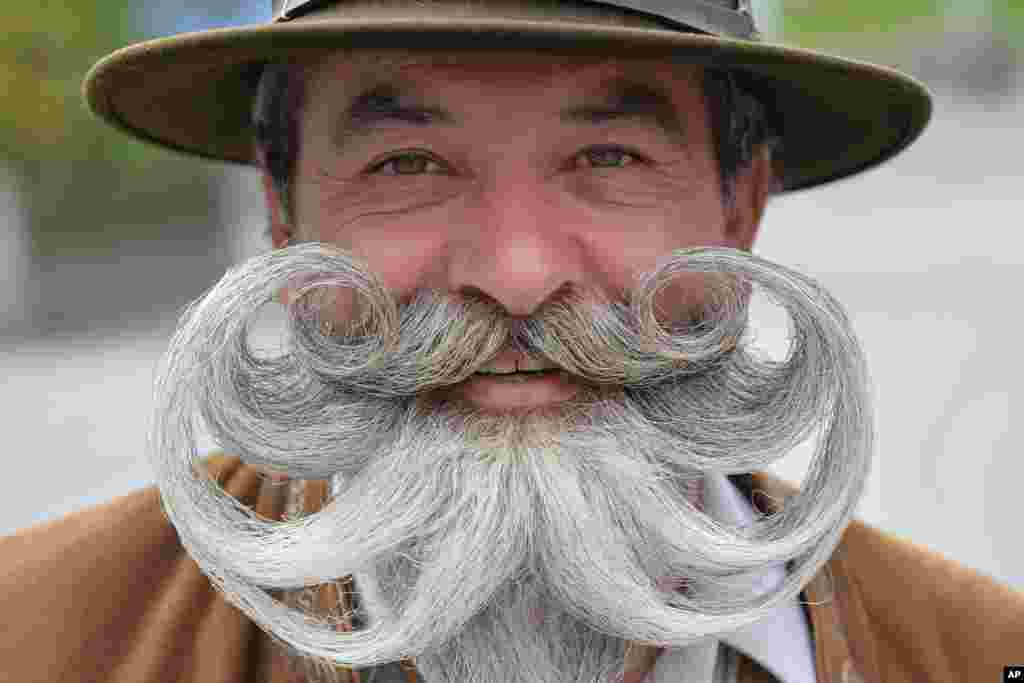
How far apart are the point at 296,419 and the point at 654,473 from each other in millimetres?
592

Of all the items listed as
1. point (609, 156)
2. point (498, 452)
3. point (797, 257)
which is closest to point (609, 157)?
point (609, 156)

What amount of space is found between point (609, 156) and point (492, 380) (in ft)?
1.41

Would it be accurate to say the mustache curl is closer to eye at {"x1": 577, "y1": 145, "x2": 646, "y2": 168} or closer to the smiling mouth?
the smiling mouth

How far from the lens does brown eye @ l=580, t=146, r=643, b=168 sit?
1.94 metres

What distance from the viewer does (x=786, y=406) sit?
199 cm

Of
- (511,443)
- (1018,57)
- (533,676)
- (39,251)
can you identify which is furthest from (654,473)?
(1018,57)

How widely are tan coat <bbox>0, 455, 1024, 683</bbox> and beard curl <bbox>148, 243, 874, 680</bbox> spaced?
31 cm

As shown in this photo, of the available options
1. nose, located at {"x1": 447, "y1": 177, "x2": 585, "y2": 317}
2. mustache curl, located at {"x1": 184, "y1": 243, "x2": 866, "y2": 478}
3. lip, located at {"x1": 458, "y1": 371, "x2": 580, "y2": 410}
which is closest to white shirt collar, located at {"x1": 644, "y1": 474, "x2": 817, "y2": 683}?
mustache curl, located at {"x1": 184, "y1": 243, "x2": 866, "y2": 478}

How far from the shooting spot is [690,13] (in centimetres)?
189

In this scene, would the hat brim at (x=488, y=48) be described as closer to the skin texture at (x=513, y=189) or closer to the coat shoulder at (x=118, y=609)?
the skin texture at (x=513, y=189)

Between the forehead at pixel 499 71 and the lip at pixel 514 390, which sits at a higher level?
the forehead at pixel 499 71

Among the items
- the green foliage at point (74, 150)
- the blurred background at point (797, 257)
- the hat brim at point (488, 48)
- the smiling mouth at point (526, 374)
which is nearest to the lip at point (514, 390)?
the smiling mouth at point (526, 374)

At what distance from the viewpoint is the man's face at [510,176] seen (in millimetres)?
1846

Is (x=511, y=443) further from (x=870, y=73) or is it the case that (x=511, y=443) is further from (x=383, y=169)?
(x=870, y=73)
